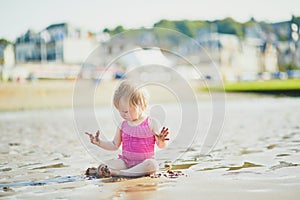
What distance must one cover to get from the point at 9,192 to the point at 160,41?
4038 millimetres

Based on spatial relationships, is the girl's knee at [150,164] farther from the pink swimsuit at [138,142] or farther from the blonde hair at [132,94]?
the blonde hair at [132,94]

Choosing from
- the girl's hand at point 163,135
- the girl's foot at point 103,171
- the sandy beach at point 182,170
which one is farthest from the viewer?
the girl's foot at point 103,171

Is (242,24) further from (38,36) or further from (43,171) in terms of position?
(43,171)

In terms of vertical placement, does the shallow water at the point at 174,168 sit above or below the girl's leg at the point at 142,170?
below

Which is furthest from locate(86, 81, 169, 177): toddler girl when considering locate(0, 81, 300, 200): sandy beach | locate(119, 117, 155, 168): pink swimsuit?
locate(0, 81, 300, 200): sandy beach

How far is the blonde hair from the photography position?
3.39 metres

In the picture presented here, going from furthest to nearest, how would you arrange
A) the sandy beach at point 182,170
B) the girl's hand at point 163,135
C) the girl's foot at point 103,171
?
the girl's foot at point 103,171, the girl's hand at point 163,135, the sandy beach at point 182,170

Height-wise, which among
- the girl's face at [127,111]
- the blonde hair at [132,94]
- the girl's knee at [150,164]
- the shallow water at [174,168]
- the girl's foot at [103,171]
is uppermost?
the blonde hair at [132,94]

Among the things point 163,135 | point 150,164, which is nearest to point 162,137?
point 163,135

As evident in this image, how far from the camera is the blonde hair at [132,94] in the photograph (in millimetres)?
3387

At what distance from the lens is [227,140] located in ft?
19.5

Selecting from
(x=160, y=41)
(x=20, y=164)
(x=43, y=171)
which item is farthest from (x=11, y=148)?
(x=160, y=41)

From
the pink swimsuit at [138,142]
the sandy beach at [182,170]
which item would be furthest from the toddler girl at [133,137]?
the sandy beach at [182,170]

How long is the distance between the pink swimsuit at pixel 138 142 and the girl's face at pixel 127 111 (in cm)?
7
